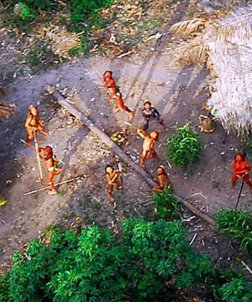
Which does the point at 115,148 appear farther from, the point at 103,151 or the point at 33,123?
the point at 33,123

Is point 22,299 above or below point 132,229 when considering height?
below

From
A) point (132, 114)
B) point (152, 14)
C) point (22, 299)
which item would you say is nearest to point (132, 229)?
point (22, 299)

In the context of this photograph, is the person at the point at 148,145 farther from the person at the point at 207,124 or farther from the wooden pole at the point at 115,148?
the person at the point at 207,124

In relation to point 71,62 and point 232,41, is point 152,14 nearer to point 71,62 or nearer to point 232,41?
point 71,62

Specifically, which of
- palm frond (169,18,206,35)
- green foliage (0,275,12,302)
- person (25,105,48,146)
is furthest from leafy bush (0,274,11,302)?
palm frond (169,18,206,35)

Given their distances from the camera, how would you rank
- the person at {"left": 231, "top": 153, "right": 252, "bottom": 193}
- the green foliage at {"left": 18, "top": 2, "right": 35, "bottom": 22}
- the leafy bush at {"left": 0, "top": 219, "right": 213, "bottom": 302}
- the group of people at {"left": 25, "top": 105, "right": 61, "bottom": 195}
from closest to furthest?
the leafy bush at {"left": 0, "top": 219, "right": 213, "bottom": 302}, the person at {"left": 231, "top": 153, "right": 252, "bottom": 193}, the group of people at {"left": 25, "top": 105, "right": 61, "bottom": 195}, the green foliage at {"left": 18, "top": 2, "right": 35, "bottom": 22}

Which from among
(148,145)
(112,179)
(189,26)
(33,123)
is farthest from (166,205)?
(189,26)

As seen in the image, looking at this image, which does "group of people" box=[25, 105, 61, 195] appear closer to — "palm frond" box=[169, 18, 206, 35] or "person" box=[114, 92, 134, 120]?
"person" box=[114, 92, 134, 120]
